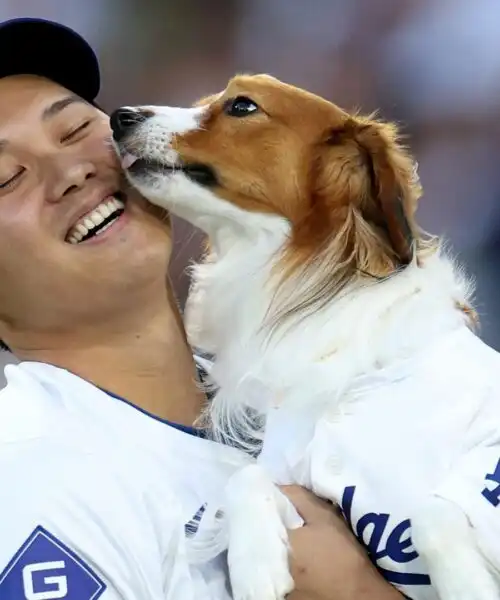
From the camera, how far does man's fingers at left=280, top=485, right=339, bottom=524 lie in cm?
96

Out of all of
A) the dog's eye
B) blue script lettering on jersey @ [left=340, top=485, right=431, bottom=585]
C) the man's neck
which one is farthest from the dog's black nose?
blue script lettering on jersey @ [left=340, top=485, right=431, bottom=585]

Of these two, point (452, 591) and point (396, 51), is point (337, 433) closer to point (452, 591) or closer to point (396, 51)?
point (452, 591)

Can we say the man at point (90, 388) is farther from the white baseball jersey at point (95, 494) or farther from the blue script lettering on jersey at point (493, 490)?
the blue script lettering on jersey at point (493, 490)

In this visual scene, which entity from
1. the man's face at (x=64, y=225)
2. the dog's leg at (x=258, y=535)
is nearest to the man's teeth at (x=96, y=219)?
the man's face at (x=64, y=225)

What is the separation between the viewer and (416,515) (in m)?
0.88

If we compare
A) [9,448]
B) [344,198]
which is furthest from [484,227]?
[9,448]

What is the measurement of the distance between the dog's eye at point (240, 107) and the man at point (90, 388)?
0.62 ft

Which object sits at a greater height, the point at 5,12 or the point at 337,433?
the point at 5,12

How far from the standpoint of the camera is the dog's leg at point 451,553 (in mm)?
819

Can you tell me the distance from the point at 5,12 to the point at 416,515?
4.14 feet

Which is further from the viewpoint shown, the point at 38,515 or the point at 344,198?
the point at 344,198

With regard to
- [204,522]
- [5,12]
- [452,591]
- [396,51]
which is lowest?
[204,522]

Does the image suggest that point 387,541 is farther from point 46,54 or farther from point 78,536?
point 46,54

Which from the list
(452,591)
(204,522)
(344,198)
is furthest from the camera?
(344,198)
